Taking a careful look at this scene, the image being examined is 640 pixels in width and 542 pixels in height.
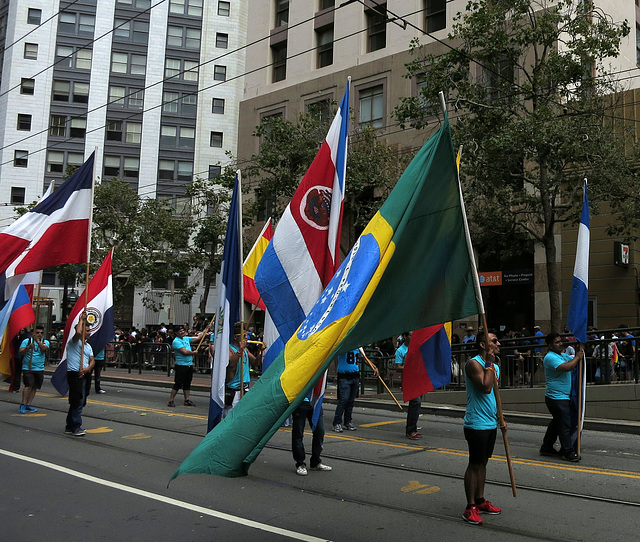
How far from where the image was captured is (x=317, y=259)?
24.6ft

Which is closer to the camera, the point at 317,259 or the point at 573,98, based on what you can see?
the point at 317,259

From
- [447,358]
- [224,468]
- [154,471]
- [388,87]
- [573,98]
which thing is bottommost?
[154,471]

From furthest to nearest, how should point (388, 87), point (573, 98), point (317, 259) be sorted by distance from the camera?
1. point (388, 87)
2. point (573, 98)
3. point (317, 259)

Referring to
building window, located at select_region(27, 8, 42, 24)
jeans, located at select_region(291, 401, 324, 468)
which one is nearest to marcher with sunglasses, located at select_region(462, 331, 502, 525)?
jeans, located at select_region(291, 401, 324, 468)

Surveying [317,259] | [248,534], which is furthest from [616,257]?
[248,534]

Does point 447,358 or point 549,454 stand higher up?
point 447,358

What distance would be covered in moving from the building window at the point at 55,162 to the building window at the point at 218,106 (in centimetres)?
1231

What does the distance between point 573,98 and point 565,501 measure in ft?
44.9

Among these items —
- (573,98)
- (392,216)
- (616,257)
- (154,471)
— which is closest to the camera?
(392,216)

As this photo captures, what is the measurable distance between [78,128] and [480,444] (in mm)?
52989

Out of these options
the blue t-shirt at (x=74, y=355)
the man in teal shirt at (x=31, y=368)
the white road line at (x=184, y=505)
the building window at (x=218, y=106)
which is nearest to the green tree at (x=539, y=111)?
the blue t-shirt at (x=74, y=355)

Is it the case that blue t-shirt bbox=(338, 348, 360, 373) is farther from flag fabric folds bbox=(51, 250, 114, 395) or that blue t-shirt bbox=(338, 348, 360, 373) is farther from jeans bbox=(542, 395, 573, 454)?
flag fabric folds bbox=(51, 250, 114, 395)

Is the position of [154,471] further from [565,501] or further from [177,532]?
[565,501]

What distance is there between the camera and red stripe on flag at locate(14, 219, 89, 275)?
11086 millimetres
